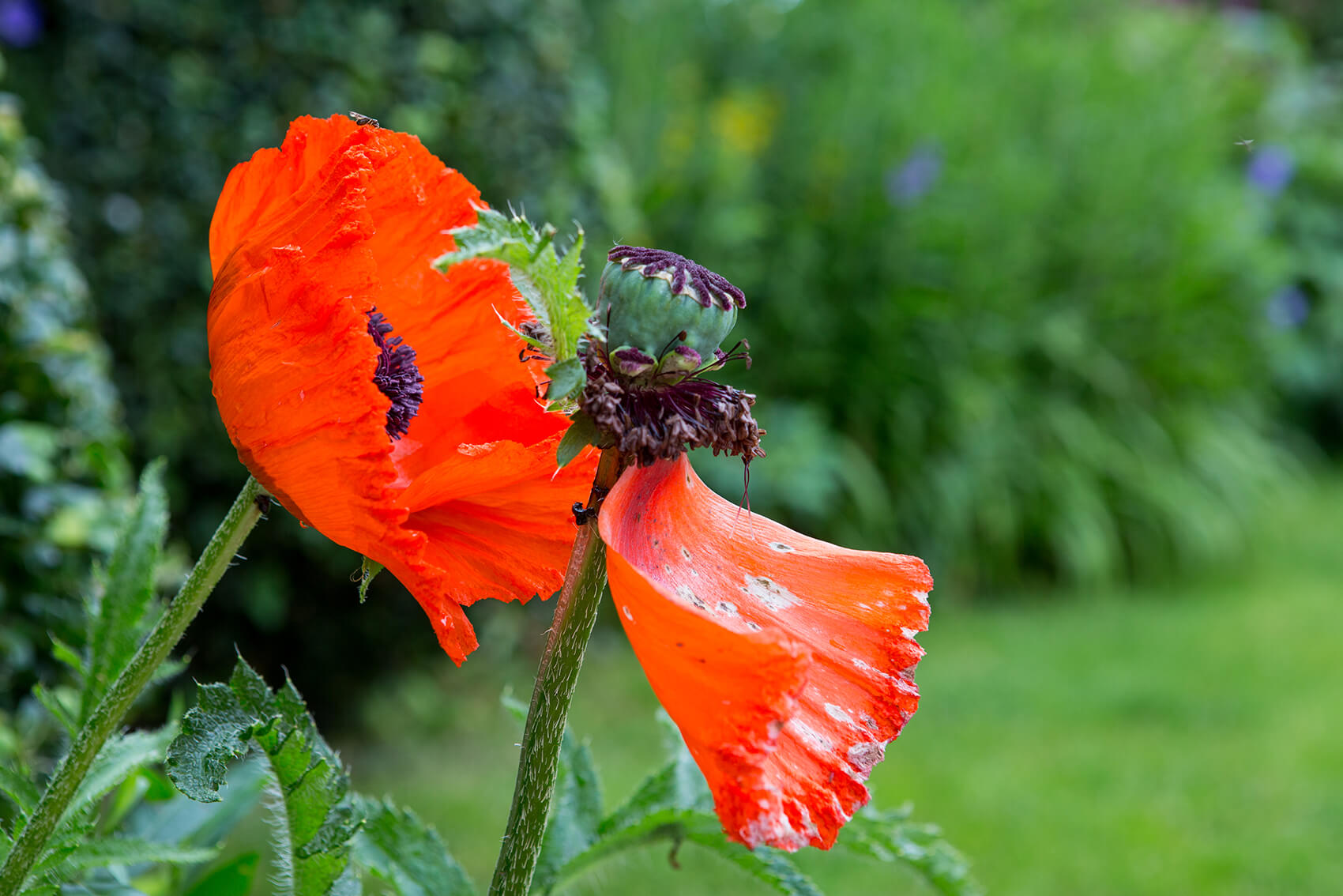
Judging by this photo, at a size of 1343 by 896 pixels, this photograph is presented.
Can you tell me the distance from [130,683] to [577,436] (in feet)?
1.03

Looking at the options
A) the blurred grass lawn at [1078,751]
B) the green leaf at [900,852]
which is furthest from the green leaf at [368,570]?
the blurred grass lawn at [1078,751]

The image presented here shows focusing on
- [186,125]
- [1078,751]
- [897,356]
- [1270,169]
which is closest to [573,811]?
[186,125]

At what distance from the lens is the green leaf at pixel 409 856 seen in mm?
925

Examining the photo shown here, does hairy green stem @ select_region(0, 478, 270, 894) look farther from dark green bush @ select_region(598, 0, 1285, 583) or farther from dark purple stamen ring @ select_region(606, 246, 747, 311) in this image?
dark green bush @ select_region(598, 0, 1285, 583)

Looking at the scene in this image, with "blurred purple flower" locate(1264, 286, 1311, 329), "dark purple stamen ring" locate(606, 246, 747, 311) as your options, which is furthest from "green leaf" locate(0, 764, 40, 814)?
"blurred purple flower" locate(1264, 286, 1311, 329)

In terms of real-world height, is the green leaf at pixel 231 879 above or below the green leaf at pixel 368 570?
below

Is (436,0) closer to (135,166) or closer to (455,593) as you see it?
(135,166)

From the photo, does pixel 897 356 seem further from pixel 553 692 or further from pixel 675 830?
pixel 553 692

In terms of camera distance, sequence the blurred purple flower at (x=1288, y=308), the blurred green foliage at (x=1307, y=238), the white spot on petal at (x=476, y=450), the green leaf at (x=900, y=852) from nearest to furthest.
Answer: the white spot on petal at (x=476, y=450)
the green leaf at (x=900, y=852)
the blurred purple flower at (x=1288, y=308)
the blurred green foliage at (x=1307, y=238)

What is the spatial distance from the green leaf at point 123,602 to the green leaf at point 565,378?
0.55 metres

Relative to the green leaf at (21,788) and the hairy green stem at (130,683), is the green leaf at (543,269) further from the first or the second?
the green leaf at (21,788)

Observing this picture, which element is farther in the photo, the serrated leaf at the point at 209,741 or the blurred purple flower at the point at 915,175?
the blurred purple flower at the point at 915,175

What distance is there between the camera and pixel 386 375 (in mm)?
797

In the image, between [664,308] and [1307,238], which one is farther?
[1307,238]
